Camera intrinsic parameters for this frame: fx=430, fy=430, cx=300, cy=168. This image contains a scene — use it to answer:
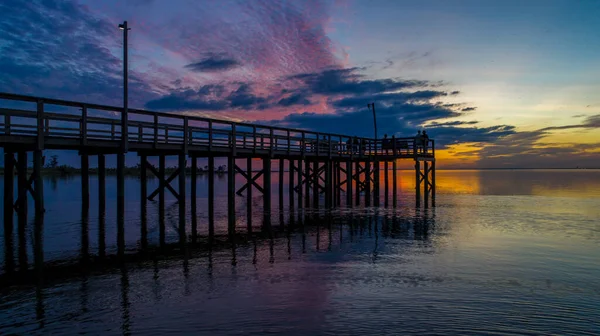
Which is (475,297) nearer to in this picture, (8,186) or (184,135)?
(184,135)

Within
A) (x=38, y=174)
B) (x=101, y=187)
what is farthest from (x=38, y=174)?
(x=101, y=187)

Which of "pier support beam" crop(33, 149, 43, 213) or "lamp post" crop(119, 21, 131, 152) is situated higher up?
"lamp post" crop(119, 21, 131, 152)

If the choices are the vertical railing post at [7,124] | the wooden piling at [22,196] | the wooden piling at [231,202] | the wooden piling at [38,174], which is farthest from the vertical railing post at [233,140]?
the vertical railing post at [7,124]

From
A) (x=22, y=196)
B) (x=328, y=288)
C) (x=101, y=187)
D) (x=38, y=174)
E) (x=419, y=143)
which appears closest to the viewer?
(x=328, y=288)

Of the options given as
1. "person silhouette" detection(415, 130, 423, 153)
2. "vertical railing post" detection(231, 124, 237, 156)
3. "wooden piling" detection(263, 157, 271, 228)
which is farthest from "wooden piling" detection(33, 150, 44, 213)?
"person silhouette" detection(415, 130, 423, 153)

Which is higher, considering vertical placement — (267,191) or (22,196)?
(22,196)

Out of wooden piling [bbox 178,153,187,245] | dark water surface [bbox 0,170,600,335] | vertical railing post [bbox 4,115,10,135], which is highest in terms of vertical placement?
vertical railing post [bbox 4,115,10,135]

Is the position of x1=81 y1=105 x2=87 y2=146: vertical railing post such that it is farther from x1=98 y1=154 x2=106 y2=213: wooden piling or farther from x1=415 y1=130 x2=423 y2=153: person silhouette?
x1=415 y1=130 x2=423 y2=153: person silhouette

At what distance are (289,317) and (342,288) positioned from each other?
1928 mm

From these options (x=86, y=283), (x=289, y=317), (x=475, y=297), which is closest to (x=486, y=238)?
(x=475, y=297)

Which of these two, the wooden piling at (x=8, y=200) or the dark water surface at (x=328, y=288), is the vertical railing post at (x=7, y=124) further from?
the dark water surface at (x=328, y=288)

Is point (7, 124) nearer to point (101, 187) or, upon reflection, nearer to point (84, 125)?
point (84, 125)

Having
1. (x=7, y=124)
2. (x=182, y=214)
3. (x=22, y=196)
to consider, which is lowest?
(x=182, y=214)

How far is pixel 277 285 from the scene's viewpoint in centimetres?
867
